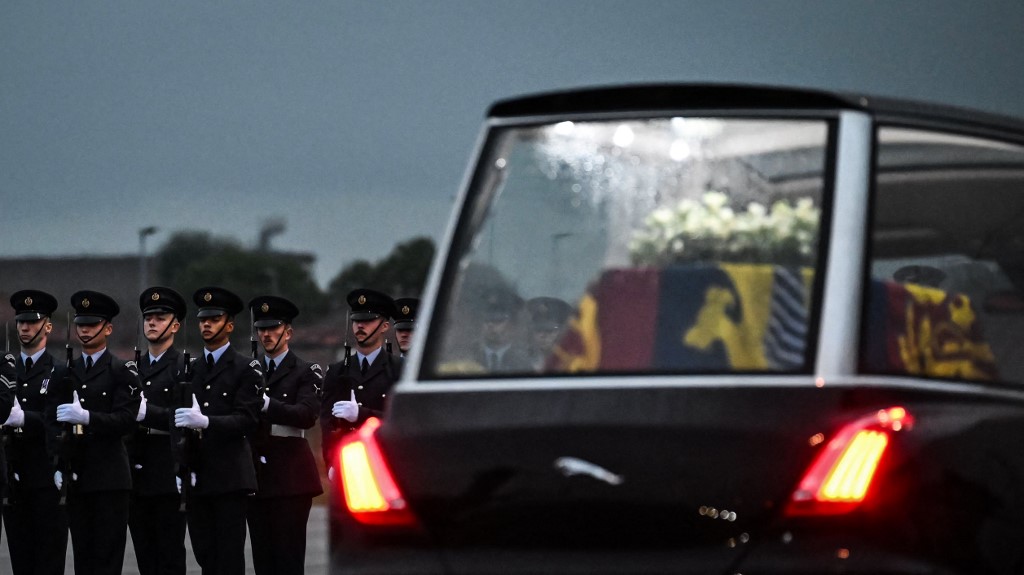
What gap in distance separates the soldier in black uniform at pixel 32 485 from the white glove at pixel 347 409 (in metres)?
1.79

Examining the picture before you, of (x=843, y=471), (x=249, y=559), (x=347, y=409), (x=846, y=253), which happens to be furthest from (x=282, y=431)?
(x=843, y=471)

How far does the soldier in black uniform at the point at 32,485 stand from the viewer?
1321cm

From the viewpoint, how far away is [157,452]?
1288cm

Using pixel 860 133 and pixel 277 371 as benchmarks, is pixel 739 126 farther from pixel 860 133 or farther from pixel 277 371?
pixel 277 371

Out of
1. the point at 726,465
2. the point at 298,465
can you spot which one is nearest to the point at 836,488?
the point at 726,465

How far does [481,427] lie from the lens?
495cm

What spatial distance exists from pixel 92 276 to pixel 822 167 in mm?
80594

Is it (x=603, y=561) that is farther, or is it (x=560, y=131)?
(x=560, y=131)

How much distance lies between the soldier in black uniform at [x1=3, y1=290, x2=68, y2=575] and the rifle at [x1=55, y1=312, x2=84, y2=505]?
243 millimetres

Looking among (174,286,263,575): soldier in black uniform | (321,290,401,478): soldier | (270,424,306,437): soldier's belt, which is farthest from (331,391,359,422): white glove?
(174,286,263,575): soldier in black uniform

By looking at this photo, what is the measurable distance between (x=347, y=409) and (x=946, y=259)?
7.32m

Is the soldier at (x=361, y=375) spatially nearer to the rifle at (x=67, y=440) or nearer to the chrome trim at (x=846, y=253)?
the rifle at (x=67, y=440)

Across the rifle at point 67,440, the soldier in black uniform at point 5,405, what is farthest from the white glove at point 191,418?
the soldier in black uniform at point 5,405

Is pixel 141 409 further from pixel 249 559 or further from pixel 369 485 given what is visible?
pixel 369 485
